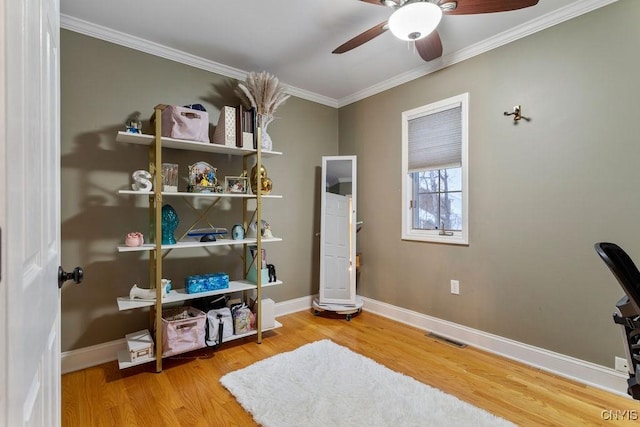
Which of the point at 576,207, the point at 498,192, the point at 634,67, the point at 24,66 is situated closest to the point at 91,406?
the point at 24,66

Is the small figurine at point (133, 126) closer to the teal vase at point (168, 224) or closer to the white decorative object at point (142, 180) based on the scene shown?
the white decorative object at point (142, 180)

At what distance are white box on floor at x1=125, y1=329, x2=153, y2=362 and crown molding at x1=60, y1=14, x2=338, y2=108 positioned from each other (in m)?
2.30

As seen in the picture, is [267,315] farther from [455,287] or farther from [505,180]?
[505,180]

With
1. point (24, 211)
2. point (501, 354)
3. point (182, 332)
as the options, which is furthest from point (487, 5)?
point (182, 332)

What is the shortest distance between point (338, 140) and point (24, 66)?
3.54 m

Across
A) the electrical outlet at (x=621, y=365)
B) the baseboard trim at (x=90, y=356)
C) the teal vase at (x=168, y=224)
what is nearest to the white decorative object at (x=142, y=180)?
the teal vase at (x=168, y=224)

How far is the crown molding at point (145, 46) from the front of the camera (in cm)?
Result: 217

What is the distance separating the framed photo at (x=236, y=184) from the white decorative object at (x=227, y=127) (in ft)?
1.00

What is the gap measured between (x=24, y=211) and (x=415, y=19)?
180cm

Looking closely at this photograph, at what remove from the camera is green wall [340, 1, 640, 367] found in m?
1.91

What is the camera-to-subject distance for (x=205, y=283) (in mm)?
2441

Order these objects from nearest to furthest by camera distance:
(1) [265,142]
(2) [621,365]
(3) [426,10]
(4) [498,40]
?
(3) [426,10] → (2) [621,365] → (4) [498,40] → (1) [265,142]

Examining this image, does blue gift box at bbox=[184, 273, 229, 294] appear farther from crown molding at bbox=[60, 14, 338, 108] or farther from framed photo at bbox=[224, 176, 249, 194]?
crown molding at bbox=[60, 14, 338, 108]

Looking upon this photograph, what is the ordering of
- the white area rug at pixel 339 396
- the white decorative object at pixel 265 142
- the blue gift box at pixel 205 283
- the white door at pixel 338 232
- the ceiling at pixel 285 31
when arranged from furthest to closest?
1. the white door at pixel 338 232
2. the white decorative object at pixel 265 142
3. the blue gift box at pixel 205 283
4. the ceiling at pixel 285 31
5. the white area rug at pixel 339 396
